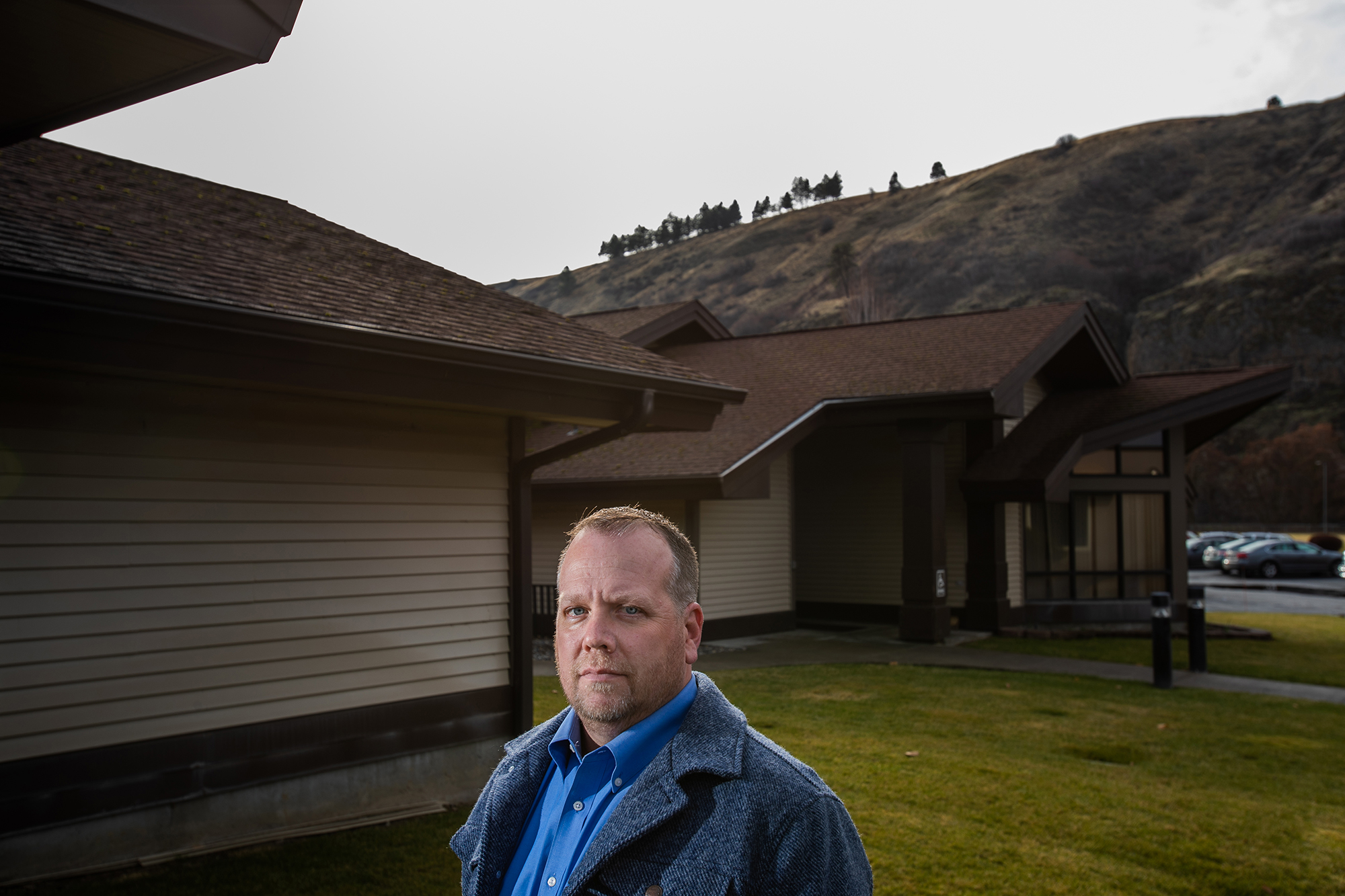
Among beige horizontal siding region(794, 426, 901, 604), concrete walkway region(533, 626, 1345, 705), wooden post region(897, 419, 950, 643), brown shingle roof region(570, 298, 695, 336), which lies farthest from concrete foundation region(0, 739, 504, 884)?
brown shingle roof region(570, 298, 695, 336)

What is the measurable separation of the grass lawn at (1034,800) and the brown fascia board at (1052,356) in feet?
18.6

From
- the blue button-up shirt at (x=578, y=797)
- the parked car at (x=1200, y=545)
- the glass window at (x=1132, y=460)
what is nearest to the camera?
the blue button-up shirt at (x=578, y=797)

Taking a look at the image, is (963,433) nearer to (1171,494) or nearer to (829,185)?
(1171,494)

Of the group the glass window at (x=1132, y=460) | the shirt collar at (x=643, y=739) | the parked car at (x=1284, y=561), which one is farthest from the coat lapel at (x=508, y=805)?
the parked car at (x=1284, y=561)

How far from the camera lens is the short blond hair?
2.16 m

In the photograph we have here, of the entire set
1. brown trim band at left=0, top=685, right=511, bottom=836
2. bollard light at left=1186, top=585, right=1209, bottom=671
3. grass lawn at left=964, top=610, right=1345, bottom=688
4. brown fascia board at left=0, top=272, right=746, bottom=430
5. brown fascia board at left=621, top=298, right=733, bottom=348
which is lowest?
grass lawn at left=964, top=610, right=1345, bottom=688

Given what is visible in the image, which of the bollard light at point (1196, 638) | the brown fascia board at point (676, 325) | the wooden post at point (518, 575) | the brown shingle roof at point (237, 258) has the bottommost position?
the bollard light at point (1196, 638)

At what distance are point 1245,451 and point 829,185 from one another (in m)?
111

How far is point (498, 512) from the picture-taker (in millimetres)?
7871

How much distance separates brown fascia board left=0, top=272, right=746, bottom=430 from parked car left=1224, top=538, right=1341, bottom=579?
36086mm

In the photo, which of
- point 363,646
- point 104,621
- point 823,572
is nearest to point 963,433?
point 823,572

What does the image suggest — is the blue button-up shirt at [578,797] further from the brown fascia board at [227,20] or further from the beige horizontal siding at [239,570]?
the beige horizontal siding at [239,570]

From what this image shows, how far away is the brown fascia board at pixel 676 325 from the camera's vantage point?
66.1ft

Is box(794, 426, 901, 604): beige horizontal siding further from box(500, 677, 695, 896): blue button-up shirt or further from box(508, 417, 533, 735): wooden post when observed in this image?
box(500, 677, 695, 896): blue button-up shirt
